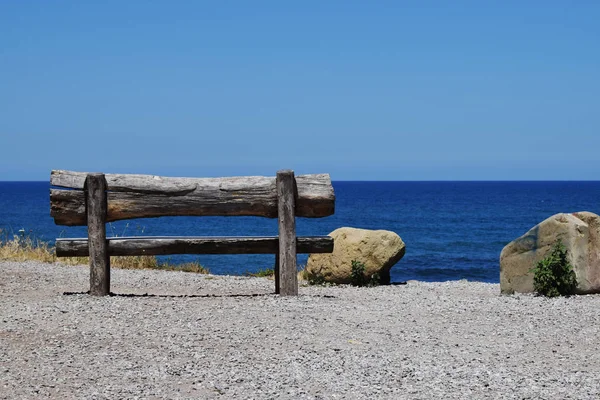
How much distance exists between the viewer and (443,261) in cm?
3478

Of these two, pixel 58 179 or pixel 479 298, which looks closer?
pixel 58 179

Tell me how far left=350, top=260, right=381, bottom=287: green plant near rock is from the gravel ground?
2.72m

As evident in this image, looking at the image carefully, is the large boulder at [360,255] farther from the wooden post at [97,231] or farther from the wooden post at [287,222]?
the wooden post at [97,231]

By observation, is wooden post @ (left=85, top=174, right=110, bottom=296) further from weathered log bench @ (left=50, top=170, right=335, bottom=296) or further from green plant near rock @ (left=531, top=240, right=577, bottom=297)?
green plant near rock @ (left=531, top=240, right=577, bottom=297)

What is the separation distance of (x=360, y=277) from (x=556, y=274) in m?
4.46

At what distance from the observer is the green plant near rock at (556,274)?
13.6 meters

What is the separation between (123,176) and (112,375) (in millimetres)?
5374

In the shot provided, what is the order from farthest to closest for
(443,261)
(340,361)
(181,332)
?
(443,261) → (181,332) → (340,361)

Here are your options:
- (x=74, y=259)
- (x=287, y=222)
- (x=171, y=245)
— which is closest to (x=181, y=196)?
(x=171, y=245)

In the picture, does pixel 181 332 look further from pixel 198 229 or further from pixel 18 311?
pixel 198 229

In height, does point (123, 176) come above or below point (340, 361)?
above

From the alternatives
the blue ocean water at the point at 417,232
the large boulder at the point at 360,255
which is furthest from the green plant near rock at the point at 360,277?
the blue ocean water at the point at 417,232

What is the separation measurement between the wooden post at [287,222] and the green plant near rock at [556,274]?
4.60 metres

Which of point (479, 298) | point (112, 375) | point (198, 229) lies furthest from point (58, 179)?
point (198, 229)
